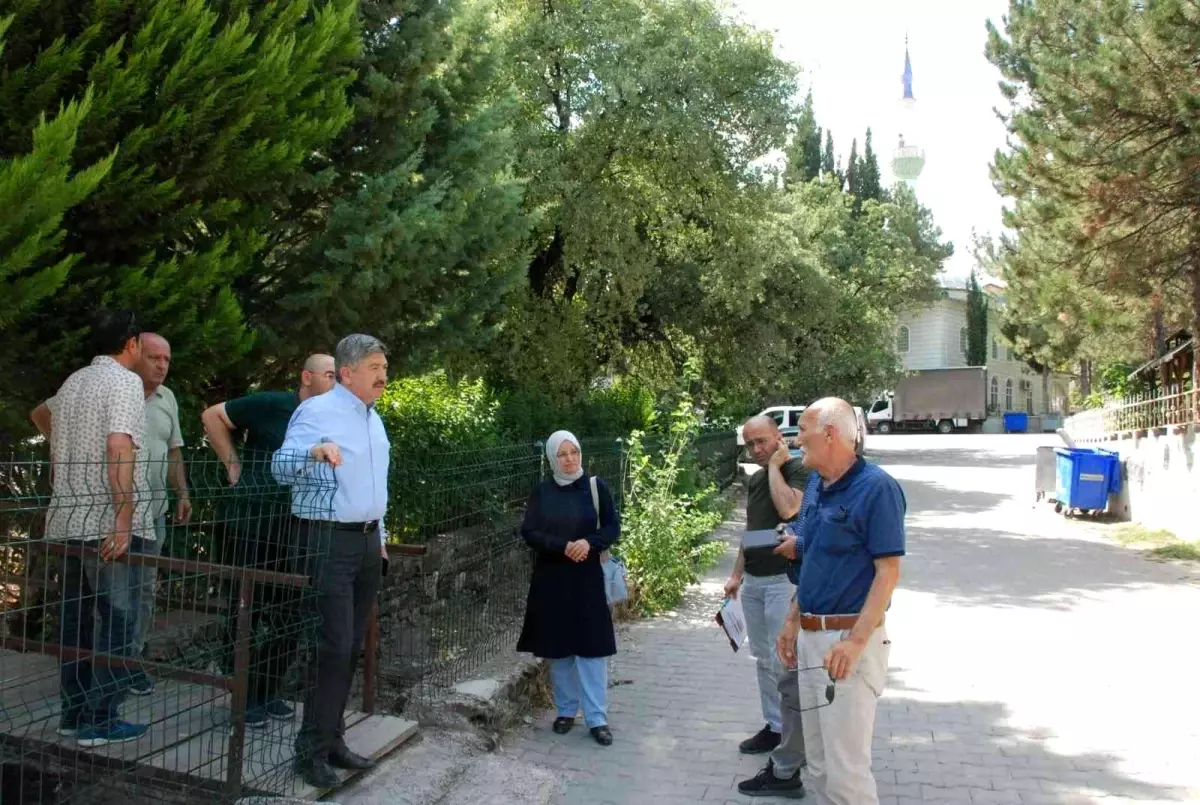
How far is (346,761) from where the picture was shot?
182 inches

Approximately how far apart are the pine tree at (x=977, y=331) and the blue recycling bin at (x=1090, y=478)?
173 ft

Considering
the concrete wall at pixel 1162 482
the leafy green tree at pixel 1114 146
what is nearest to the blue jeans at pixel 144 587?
the leafy green tree at pixel 1114 146

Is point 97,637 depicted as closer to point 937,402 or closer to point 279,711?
point 279,711

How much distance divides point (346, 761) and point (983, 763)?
11.3ft

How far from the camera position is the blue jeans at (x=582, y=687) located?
6.01 meters

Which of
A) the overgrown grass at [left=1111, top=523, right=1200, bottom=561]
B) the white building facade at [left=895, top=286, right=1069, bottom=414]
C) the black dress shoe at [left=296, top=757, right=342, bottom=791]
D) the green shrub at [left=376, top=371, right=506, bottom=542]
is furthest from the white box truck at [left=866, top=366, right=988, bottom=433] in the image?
the black dress shoe at [left=296, top=757, right=342, bottom=791]

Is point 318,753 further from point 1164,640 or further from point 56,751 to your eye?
point 1164,640

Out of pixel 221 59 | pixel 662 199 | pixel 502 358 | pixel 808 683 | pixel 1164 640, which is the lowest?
pixel 1164 640

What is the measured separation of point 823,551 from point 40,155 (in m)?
3.55

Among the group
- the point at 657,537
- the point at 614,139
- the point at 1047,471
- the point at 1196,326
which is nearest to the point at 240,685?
the point at 657,537

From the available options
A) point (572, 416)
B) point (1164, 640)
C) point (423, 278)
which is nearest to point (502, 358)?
point (572, 416)

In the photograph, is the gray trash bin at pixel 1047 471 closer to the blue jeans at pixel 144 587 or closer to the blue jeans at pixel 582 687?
the blue jeans at pixel 582 687

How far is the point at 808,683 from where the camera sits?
13.0 ft

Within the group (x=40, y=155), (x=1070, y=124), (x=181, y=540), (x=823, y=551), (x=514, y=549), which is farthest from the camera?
(x=1070, y=124)
